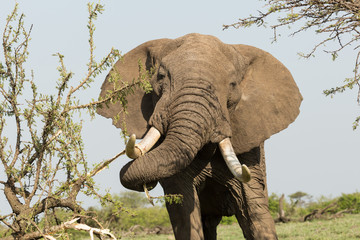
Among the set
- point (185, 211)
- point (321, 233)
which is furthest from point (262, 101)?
point (321, 233)

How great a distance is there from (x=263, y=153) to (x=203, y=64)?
1.94m

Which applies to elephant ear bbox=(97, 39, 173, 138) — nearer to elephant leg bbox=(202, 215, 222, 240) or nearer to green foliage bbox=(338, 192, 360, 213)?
elephant leg bbox=(202, 215, 222, 240)

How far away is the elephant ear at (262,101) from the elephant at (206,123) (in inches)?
0.4

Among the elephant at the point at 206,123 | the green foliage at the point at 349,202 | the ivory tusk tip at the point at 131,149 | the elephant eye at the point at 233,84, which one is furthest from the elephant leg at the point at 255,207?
the green foliage at the point at 349,202

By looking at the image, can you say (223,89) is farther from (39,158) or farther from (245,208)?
(39,158)

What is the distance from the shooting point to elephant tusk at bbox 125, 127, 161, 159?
4949 mm

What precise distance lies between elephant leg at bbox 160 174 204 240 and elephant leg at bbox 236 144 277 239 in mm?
564

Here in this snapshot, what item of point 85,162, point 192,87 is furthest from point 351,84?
point 85,162

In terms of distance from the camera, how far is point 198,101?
5531 mm

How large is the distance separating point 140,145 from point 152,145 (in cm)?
19

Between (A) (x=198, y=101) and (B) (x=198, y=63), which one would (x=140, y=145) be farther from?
(B) (x=198, y=63)

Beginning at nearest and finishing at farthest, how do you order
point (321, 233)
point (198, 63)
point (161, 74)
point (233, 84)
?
point (198, 63) → point (161, 74) → point (233, 84) → point (321, 233)

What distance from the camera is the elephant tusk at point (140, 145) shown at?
16.2ft

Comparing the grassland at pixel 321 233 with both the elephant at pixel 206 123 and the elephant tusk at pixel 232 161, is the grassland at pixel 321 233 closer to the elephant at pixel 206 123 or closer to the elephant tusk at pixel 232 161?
the elephant at pixel 206 123
